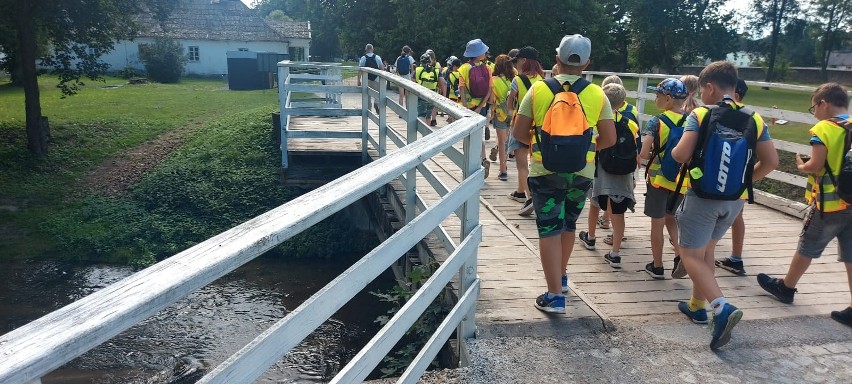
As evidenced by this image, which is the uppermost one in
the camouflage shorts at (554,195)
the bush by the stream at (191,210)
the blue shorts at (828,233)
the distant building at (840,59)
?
the distant building at (840,59)

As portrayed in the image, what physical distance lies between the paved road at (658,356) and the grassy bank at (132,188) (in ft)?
25.9

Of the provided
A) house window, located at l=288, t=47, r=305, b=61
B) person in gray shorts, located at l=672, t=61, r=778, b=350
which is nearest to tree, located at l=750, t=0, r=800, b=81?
house window, located at l=288, t=47, r=305, b=61

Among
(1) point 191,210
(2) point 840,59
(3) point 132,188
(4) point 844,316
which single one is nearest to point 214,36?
(3) point 132,188

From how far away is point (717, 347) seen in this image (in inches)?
149

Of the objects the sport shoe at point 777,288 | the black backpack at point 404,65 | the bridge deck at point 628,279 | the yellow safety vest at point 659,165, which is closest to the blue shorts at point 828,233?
the sport shoe at point 777,288

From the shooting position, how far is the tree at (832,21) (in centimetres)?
4856

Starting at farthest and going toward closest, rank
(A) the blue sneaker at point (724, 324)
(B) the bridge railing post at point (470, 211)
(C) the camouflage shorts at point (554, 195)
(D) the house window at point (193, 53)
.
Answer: (D) the house window at point (193, 53) < (C) the camouflage shorts at point (554, 195) < (A) the blue sneaker at point (724, 324) < (B) the bridge railing post at point (470, 211)

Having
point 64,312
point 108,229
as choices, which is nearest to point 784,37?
point 108,229

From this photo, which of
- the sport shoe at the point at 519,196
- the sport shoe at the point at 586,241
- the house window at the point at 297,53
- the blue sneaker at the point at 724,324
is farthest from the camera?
the house window at the point at 297,53

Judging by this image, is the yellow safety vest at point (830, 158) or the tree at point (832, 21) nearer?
the yellow safety vest at point (830, 158)

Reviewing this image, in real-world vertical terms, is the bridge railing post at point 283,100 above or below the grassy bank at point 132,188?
above

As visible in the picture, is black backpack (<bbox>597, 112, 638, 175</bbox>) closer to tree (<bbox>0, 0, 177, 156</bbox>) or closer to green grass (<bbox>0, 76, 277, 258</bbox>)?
green grass (<bbox>0, 76, 277, 258</bbox>)

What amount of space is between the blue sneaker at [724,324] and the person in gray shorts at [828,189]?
1.18 m

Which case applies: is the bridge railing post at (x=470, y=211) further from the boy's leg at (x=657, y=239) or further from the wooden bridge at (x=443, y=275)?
the boy's leg at (x=657, y=239)
